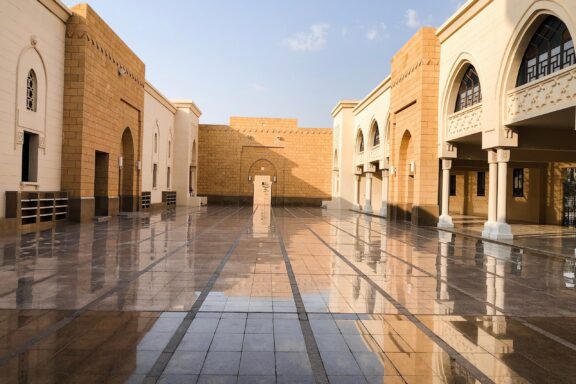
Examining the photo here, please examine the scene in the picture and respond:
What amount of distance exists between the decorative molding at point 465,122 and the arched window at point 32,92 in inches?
490

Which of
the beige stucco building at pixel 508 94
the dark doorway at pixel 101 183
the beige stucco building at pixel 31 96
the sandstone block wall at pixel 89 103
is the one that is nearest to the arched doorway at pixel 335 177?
the beige stucco building at pixel 508 94

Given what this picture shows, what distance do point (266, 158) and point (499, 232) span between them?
2518 cm

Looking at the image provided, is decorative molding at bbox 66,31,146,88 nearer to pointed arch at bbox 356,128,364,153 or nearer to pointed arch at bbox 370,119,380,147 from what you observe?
pointed arch at bbox 370,119,380,147

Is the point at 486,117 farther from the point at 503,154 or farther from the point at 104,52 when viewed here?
the point at 104,52

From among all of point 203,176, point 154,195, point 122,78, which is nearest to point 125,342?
point 122,78

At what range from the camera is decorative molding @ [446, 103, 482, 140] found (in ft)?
44.8

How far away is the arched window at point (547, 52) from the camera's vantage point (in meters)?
10.2

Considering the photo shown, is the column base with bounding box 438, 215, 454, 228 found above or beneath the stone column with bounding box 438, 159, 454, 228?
beneath

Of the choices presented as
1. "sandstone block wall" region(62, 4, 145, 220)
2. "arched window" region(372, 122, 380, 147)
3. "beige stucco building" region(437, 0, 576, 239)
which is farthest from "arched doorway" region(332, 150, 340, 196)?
"sandstone block wall" region(62, 4, 145, 220)

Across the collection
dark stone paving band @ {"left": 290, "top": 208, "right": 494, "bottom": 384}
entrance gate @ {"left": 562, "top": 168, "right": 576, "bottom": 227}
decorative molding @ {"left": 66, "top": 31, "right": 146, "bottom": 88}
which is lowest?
dark stone paving band @ {"left": 290, "top": 208, "right": 494, "bottom": 384}

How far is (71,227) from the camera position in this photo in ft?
43.4

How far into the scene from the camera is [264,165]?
36375 mm

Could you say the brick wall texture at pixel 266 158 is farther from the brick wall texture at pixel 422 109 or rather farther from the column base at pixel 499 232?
the column base at pixel 499 232

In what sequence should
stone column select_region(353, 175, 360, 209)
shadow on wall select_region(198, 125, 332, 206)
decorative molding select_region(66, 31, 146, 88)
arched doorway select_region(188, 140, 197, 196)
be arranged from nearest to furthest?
decorative molding select_region(66, 31, 146, 88) < stone column select_region(353, 175, 360, 209) < arched doorway select_region(188, 140, 197, 196) < shadow on wall select_region(198, 125, 332, 206)
